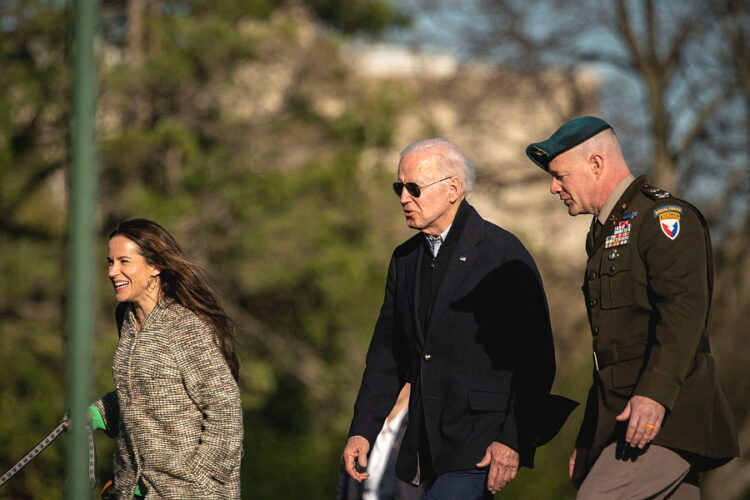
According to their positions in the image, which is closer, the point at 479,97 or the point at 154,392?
the point at 154,392

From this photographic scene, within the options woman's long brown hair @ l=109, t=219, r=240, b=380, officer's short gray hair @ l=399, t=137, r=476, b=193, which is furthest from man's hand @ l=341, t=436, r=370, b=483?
officer's short gray hair @ l=399, t=137, r=476, b=193

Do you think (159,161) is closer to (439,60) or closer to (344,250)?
(344,250)

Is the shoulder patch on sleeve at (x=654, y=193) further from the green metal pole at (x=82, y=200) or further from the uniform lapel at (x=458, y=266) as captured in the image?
the green metal pole at (x=82, y=200)

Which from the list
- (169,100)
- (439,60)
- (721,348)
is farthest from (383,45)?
(721,348)

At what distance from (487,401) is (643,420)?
0.82m

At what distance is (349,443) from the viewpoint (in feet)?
15.8

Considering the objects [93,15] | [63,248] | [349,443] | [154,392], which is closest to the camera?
[93,15]

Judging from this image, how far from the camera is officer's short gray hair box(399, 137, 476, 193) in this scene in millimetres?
4723

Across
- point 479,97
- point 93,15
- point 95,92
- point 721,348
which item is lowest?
point 721,348

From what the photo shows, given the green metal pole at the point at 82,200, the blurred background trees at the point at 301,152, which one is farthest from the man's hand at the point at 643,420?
the blurred background trees at the point at 301,152

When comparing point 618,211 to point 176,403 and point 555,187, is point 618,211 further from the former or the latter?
point 176,403

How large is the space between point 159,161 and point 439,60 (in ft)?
19.8

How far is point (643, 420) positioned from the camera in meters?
3.77

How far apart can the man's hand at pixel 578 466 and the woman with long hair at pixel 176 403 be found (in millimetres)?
1191
